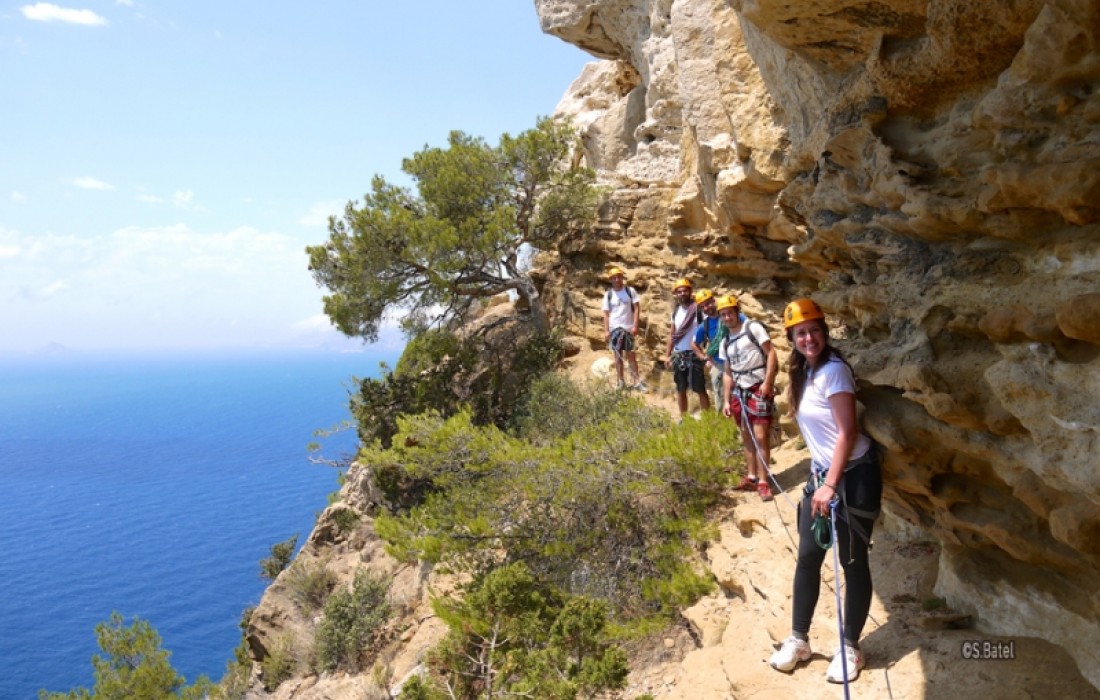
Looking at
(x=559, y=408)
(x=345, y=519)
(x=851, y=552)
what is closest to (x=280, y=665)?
(x=345, y=519)

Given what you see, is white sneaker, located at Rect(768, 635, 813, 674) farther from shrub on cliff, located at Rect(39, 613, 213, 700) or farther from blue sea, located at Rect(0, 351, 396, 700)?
shrub on cliff, located at Rect(39, 613, 213, 700)

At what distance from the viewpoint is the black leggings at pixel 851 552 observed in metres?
3.86

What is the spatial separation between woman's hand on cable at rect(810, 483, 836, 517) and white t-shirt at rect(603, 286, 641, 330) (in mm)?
7656

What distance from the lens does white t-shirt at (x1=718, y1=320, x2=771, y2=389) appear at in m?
6.45

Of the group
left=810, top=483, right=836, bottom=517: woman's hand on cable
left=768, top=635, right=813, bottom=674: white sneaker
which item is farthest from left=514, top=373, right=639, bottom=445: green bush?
left=810, top=483, right=836, bottom=517: woman's hand on cable

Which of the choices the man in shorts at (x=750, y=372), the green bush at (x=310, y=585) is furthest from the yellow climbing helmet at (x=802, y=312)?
the green bush at (x=310, y=585)

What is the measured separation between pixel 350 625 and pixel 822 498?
9778 mm

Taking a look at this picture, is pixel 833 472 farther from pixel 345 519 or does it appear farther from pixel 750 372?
pixel 345 519

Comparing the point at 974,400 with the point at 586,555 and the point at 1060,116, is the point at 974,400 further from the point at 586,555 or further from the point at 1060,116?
the point at 586,555

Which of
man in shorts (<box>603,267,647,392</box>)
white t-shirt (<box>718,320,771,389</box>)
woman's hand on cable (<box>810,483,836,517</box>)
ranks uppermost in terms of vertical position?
man in shorts (<box>603,267,647,392</box>)

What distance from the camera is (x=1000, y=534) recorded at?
389 centimetres

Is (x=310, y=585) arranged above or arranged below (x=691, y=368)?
below

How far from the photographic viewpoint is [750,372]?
6484 mm

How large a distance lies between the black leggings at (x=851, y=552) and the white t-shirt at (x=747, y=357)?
2.42m
